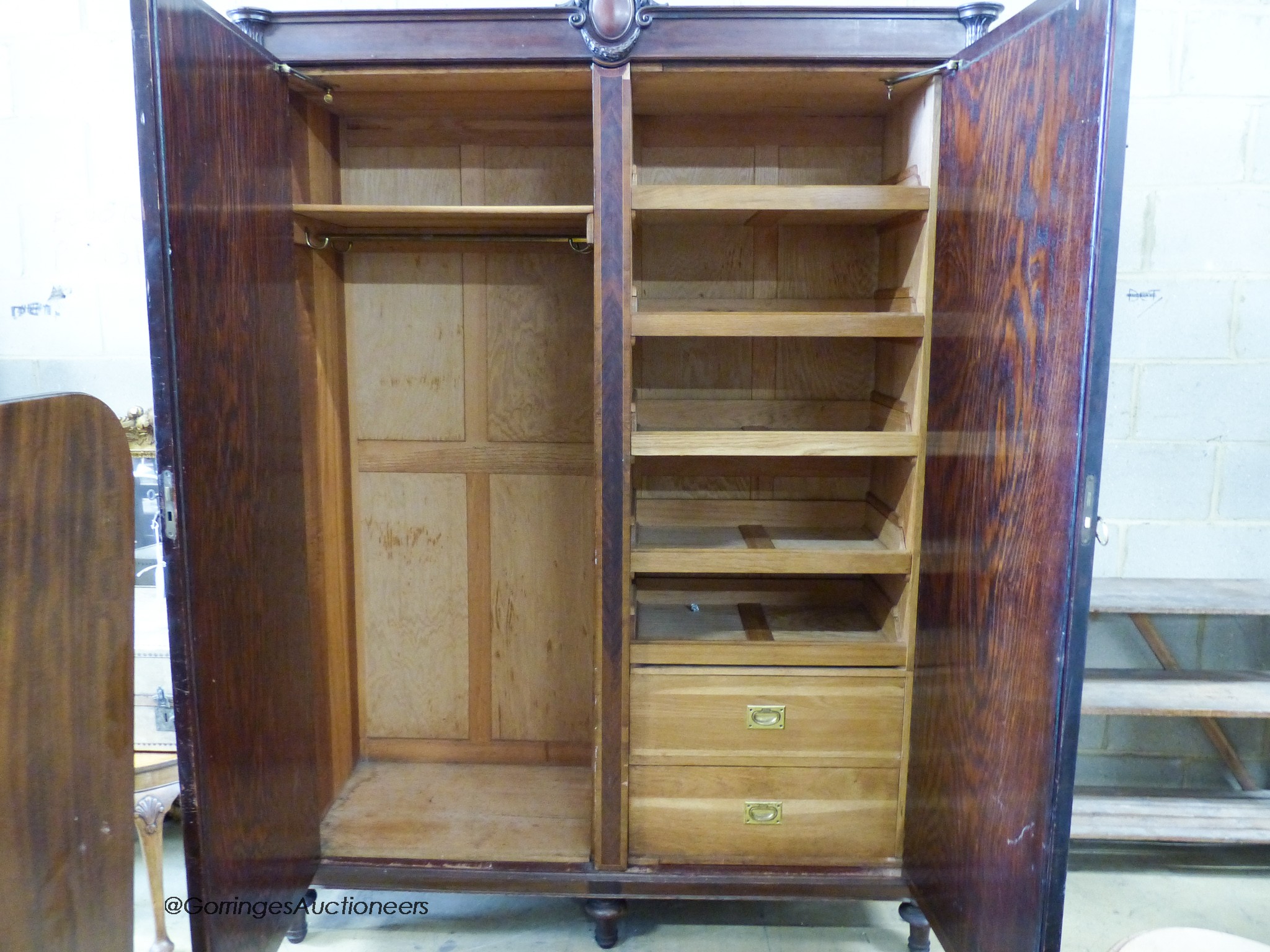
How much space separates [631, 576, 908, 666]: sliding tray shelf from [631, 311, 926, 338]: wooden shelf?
0.52 metres

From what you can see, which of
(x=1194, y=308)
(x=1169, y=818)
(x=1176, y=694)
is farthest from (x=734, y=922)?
(x=1194, y=308)

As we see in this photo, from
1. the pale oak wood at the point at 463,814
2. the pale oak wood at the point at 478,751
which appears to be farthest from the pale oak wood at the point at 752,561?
the pale oak wood at the point at 478,751

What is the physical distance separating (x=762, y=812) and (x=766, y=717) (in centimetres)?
20

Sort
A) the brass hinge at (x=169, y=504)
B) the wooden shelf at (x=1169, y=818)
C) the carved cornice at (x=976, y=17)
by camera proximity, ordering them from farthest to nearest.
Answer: the wooden shelf at (x=1169, y=818) → the carved cornice at (x=976, y=17) → the brass hinge at (x=169, y=504)

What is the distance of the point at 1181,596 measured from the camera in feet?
6.64

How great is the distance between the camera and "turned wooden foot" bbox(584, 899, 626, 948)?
6.21 feet

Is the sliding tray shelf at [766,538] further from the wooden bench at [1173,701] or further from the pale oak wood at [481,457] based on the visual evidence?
the wooden bench at [1173,701]

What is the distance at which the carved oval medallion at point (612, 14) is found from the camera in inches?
63.1

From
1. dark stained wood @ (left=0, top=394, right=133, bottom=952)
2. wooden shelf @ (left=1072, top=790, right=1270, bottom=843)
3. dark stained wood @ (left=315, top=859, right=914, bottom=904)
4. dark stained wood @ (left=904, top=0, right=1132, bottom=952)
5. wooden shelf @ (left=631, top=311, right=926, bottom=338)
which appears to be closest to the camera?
dark stained wood @ (left=0, top=394, right=133, bottom=952)

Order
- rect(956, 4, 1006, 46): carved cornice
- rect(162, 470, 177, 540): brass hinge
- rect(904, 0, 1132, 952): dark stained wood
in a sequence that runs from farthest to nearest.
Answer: rect(956, 4, 1006, 46): carved cornice → rect(162, 470, 177, 540): brass hinge → rect(904, 0, 1132, 952): dark stained wood

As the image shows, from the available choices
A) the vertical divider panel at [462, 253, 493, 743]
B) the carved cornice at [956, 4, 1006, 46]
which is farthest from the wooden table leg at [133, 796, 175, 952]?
the carved cornice at [956, 4, 1006, 46]

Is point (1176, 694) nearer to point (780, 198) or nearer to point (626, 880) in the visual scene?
point (626, 880)

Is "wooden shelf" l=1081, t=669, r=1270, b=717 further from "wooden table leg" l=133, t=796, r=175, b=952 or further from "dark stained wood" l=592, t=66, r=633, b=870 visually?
"wooden table leg" l=133, t=796, r=175, b=952

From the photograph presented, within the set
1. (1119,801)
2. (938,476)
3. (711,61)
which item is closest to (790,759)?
(938,476)
